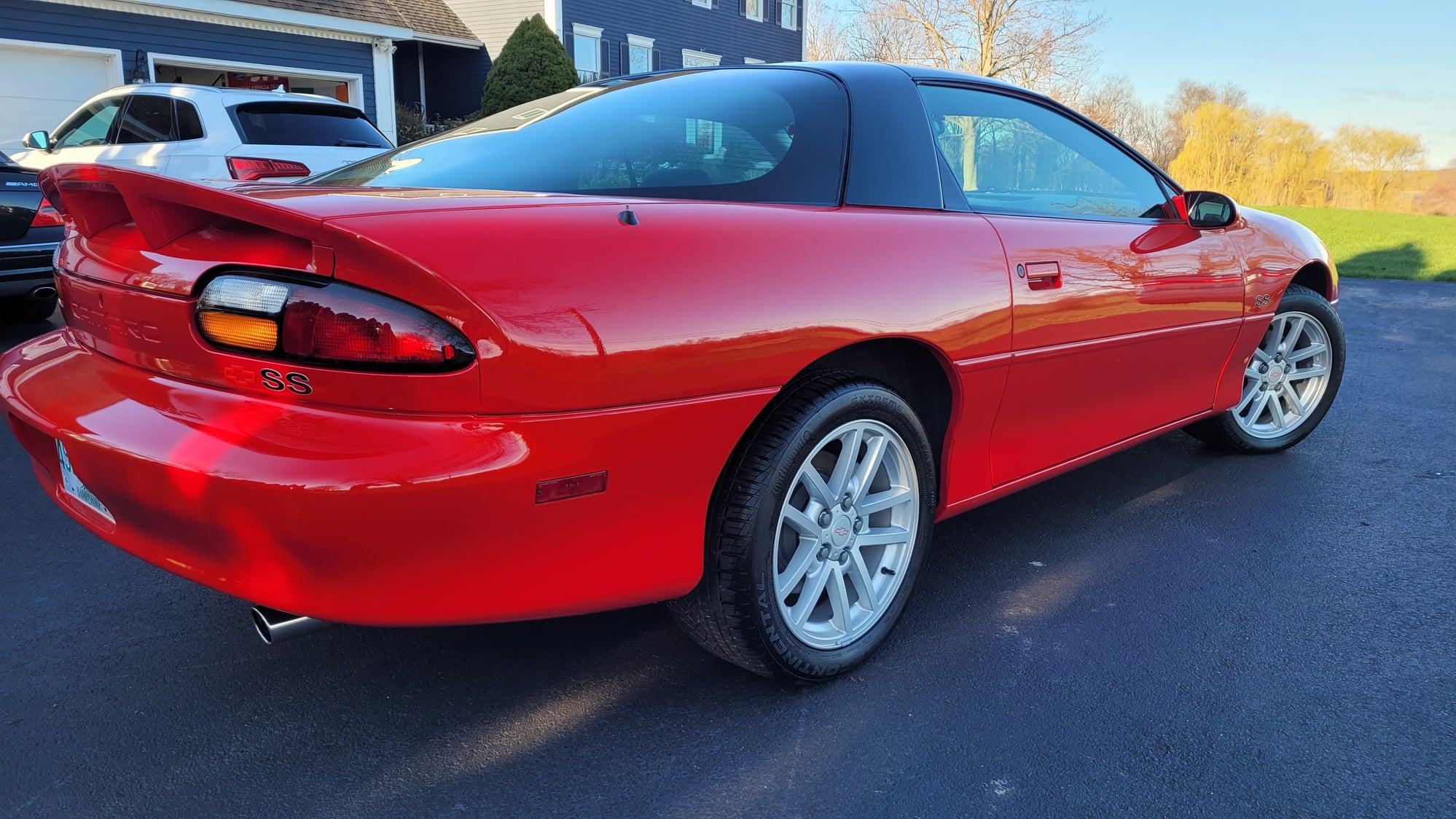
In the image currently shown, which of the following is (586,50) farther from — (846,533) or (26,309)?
(846,533)

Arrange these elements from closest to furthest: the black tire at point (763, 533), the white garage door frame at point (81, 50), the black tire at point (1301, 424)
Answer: the black tire at point (763, 533) < the black tire at point (1301, 424) < the white garage door frame at point (81, 50)

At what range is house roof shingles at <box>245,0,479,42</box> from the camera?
15469mm

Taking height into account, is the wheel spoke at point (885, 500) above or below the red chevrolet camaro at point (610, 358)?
below

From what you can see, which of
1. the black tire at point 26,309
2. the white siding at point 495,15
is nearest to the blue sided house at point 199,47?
the white siding at point 495,15

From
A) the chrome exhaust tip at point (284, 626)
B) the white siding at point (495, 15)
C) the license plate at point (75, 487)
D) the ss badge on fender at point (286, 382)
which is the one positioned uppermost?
the white siding at point (495, 15)

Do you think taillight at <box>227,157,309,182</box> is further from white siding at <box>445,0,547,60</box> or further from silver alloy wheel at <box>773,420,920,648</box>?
white siding at <box>445,0,547,60</box>

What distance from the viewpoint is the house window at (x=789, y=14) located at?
Answer: 1057 inches

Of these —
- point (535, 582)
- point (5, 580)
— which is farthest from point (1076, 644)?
point (5, 580)

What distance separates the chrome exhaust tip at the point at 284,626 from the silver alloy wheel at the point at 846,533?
931 mm

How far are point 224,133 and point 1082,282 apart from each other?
6.98 metres

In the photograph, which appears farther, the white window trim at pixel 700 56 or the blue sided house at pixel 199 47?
the white window trim at pixel 700 56

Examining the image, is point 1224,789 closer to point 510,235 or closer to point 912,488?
point 912,488

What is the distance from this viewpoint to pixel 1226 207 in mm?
3486

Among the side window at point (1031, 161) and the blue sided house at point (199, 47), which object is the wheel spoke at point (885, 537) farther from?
the blue sided house at point (199, 47)
